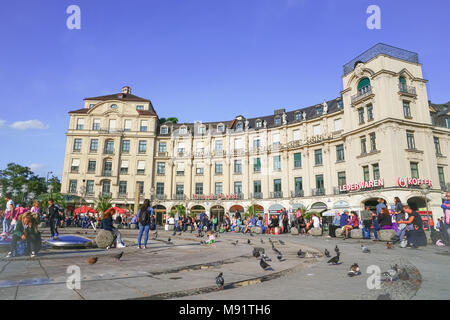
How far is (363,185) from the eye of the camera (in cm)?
2798

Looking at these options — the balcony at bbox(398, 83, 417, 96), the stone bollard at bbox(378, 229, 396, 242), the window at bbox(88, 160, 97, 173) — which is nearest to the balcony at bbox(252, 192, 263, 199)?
the balcony at bbox(398, 83, 417, 96)

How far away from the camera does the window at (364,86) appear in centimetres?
2898

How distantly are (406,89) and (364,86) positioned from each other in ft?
12.3

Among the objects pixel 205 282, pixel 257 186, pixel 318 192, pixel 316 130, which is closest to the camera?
pixel 205 282

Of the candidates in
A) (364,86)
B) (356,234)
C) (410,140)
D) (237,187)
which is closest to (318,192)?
(410,140)

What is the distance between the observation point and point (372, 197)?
88.8 ft

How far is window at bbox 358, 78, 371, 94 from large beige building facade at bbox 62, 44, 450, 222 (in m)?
0.11

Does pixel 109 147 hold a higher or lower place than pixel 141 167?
higher

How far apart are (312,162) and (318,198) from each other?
467cm

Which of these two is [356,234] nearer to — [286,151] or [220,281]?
[220,281]

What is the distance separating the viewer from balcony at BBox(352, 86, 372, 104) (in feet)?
93.2

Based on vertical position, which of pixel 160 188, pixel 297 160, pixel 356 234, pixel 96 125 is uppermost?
pixel 96 125

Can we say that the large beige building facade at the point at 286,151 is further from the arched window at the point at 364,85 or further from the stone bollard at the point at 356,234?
the stone bollard at the point at 356,234
